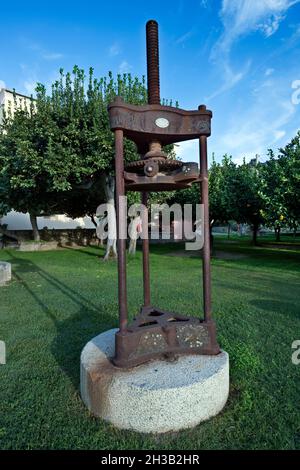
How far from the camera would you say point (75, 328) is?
5.24 metres

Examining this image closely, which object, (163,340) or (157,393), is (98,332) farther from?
(157,393)

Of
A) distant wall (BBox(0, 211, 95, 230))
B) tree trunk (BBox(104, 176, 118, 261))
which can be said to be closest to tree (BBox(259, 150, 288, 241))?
tree trunk (BBox(104, 176, 118, 261))

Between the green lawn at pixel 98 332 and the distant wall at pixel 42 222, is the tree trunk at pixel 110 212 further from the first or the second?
the distant wall at pixel 42 222

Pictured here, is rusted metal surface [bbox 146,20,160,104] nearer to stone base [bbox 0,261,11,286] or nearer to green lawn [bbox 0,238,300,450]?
green lawn [bbox 0,238,300,450]

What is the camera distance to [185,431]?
267 centimetres

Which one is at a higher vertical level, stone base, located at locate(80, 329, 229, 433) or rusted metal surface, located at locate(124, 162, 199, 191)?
rusted metal surface, located at locate(124, 162, 199, 191)

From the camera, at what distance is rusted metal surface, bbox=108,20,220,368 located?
10.1ft

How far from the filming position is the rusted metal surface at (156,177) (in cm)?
309

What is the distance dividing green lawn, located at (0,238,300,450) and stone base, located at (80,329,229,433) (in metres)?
0.10

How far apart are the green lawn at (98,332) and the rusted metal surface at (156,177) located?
2.16 feet

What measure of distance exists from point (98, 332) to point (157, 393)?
262 cm

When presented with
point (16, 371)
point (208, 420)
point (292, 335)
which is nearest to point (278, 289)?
point (292, 335)

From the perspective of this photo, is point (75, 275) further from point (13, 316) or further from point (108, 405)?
point (108, 405)
